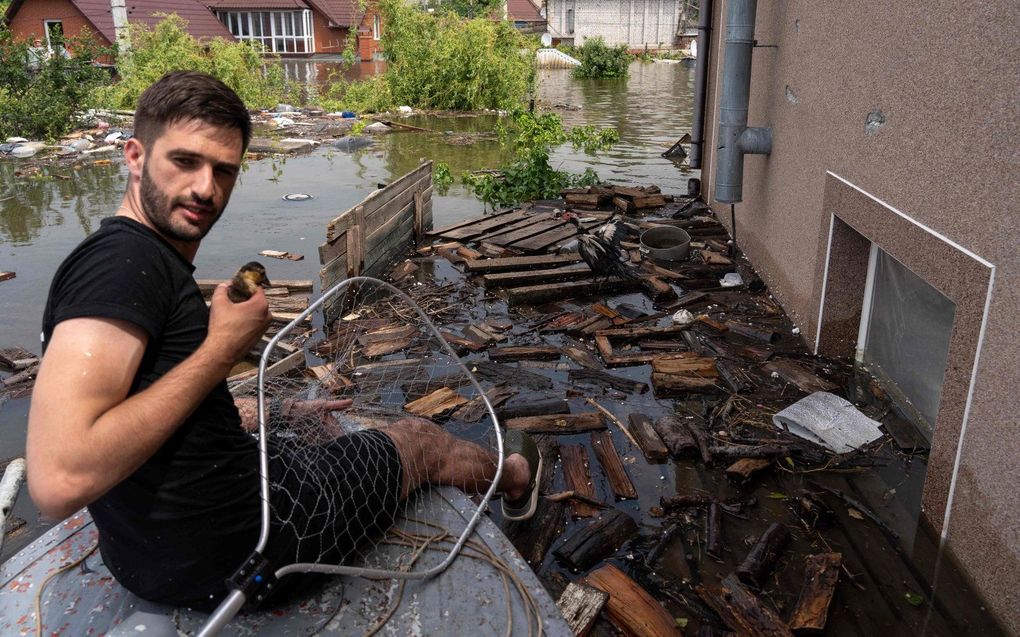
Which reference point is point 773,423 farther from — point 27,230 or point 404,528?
point 27,230

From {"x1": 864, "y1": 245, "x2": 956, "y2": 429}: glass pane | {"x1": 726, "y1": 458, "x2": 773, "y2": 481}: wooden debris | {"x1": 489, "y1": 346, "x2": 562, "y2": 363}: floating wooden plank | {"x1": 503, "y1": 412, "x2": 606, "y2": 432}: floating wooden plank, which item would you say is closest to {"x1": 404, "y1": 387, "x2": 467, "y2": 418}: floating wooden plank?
{"x1": 503, "y1": 412, "x2": 606, "y2": 432}: floating wooden plank

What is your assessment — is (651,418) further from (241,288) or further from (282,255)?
(282,255)

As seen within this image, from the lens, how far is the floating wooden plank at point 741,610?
3584 millimetres

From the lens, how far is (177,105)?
2.42 meters

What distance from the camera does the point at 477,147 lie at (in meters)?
19.5

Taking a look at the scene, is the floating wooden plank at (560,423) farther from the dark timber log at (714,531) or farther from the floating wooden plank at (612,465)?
the dark timber log at (714,531)

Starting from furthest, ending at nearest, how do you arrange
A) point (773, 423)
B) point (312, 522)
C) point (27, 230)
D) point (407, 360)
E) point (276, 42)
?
point (276, 42), point (27, 230), point (407, 360), point (773, 423), point (312, 522)

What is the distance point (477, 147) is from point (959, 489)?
661 inches

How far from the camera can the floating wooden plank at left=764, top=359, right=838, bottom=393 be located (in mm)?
5980

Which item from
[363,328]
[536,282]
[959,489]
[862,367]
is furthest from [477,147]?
[959,489]

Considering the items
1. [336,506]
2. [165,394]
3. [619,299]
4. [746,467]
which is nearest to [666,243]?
[619,299]

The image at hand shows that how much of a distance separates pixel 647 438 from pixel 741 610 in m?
1.74

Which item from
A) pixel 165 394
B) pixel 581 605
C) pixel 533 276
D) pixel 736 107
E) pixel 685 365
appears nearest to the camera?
pixel 165 394

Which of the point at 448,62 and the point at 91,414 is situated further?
the point at 448,62
